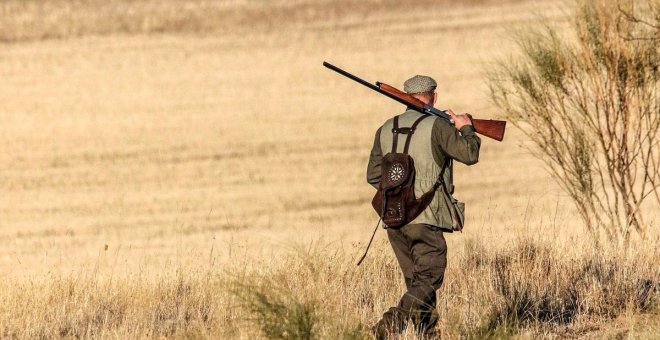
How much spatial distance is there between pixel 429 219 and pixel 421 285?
0.34m

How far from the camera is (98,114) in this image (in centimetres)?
2505

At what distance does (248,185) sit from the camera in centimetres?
1962

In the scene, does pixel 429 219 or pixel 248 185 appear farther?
pixel 248 185

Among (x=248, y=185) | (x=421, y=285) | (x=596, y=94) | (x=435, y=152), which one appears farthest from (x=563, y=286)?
(x=248, y=185)

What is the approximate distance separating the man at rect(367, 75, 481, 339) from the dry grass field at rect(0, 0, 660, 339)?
26cm

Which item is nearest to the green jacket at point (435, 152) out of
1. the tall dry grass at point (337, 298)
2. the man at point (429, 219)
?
the man at point (429, 219)

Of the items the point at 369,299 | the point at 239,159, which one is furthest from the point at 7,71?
the point at 369,299

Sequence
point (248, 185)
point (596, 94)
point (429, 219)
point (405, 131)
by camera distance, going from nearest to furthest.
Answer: point (429, 219) < point (405, 131) < point (596, 94) < point (248, 185)

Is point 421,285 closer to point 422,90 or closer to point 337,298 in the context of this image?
point 337,298

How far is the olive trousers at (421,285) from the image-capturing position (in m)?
6.49

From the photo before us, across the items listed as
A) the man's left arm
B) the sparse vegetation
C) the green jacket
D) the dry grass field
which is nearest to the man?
the green jacket

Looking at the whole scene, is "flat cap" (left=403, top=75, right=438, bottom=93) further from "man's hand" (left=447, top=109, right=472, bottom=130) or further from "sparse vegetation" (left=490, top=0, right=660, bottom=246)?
"sparse vegetation" (left=490, top=0, right=660, bottom=246)

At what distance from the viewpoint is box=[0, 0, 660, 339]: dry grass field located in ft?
24.3

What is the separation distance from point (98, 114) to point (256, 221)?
8.58 m
